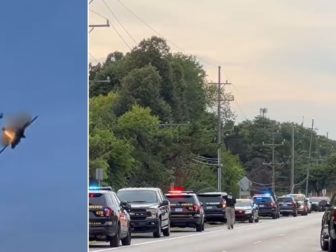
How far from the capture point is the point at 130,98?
3346 inches

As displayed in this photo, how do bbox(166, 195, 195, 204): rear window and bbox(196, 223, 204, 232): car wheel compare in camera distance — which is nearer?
bbox(166, 195, 195, 204): rear window

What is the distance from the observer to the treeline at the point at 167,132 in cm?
5950

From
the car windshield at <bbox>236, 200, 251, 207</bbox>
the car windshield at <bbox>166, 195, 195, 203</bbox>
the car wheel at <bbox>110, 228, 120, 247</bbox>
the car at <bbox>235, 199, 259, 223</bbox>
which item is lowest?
the car at <bbox>235, 199, 259, 223</bbox>

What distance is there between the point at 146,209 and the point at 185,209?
7.29m

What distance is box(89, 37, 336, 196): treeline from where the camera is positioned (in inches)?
2342

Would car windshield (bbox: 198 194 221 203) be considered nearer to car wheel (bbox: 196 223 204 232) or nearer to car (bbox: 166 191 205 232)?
car wheel (bbox: 196 223 204 232)

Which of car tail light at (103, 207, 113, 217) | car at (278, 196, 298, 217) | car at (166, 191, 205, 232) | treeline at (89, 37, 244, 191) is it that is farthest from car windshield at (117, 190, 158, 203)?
car at (278, 196, 298, 217)

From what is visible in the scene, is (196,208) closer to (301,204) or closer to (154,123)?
(154,123)

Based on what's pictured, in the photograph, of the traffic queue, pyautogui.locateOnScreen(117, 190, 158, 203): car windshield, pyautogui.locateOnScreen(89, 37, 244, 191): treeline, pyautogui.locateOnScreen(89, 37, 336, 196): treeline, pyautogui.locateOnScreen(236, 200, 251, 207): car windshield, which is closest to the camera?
the traffic queue
